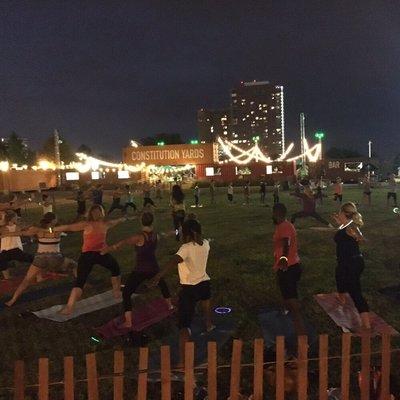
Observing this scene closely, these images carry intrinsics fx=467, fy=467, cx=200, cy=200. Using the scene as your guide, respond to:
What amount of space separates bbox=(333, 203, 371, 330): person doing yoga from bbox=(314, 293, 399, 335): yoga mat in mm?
223

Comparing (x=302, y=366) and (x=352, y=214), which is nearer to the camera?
(x=302, y=366)

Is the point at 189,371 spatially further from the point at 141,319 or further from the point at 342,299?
the point at 342,299

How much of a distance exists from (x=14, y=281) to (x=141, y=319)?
423cm

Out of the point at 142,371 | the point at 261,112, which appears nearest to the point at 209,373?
the point at 142,371

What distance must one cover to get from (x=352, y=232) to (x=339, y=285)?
871 millimetres

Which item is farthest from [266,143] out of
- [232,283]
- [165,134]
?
[232,283]

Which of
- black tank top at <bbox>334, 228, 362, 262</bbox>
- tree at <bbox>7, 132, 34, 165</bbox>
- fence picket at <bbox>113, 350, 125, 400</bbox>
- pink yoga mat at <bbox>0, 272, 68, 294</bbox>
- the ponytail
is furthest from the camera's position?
tree at <bbox>7, 132, 34, 165</bbox>

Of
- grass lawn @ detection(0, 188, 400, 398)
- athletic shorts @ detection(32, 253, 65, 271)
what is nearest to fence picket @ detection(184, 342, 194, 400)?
grass lawn @ detection(0, 188, 400, 398)

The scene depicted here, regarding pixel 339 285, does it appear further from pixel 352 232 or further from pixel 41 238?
pixel 41 238

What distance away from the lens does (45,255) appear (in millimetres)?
8297

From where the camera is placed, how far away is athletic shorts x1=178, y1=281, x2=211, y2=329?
571 cm

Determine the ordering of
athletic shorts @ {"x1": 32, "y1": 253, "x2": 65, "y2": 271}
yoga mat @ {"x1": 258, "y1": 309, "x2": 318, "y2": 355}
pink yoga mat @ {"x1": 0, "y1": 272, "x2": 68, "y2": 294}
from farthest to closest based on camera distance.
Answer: pink yoga mat @ {"x1": 0, "y1": 272, "x2": 68, "y2": 294}, athletic shorts @ {"x1": 32, "y1": 253, "x2": 65, "y2": 271}, yoga mat @ {"x1": 258, "y1": 309, "x2": 318, "y2": 355}

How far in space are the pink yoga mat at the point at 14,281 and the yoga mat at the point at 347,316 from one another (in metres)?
5.71

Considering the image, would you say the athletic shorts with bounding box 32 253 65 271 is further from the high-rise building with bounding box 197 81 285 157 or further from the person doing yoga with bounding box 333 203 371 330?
the high-rise building with bounding box 197 81 285 157
